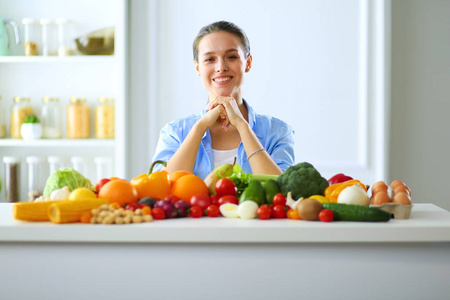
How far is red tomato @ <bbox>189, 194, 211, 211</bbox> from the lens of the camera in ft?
4.03

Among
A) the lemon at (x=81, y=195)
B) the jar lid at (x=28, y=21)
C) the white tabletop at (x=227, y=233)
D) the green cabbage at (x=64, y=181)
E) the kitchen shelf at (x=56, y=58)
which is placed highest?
the jar lid at (x=28, y=21)

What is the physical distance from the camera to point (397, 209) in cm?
120

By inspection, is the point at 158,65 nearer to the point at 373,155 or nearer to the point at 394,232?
the point at 373,155

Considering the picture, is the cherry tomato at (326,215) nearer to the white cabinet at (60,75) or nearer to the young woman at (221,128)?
the young woman at (221,128)

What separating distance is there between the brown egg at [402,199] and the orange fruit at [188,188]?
17.9 inches

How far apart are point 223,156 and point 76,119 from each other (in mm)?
1191


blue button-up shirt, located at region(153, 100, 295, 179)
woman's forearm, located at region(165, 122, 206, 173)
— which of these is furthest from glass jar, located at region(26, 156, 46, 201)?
woman's forearm, located at region(165, 122, 206, 173)

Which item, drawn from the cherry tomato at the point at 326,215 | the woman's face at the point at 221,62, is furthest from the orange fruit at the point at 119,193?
the woman's face at the point at 221,62

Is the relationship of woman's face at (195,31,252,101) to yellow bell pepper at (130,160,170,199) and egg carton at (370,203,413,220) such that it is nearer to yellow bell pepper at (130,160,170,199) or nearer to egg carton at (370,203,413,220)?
yellow bell pepper at (130,160,170,199)

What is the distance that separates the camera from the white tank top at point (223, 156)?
7.43ft

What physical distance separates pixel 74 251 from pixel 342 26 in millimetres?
2403

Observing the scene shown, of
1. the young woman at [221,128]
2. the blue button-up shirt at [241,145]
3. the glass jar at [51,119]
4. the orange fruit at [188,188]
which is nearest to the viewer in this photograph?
the orange fruit at [188,188]

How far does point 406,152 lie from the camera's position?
3.20 m

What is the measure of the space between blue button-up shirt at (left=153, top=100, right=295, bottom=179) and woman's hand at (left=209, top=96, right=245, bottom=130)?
0.36 ft
